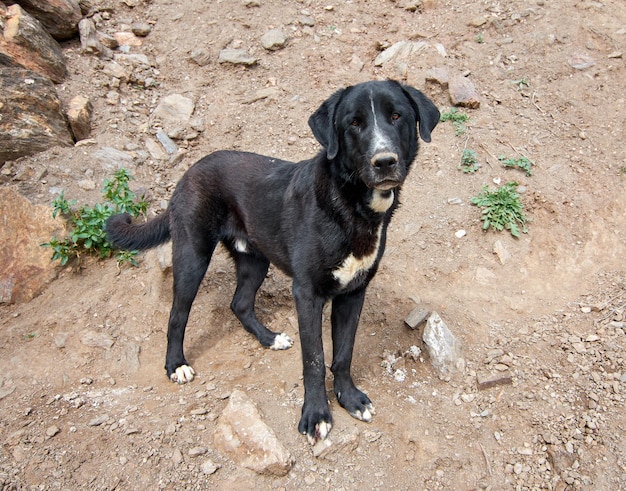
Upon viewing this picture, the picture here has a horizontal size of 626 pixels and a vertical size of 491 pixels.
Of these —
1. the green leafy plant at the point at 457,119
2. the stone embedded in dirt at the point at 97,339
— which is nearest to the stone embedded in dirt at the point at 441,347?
the stone embedded in dirt at the point at 97,339

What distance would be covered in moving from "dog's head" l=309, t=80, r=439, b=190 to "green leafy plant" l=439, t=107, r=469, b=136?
2.68 metres

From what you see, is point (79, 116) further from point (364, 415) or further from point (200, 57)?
point (364, 415)

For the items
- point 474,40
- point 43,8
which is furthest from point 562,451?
point 43,8

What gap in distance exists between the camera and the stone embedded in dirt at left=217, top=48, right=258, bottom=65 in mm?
6973

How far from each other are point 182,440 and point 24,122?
151 inches

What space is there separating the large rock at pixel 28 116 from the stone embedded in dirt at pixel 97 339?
218 cm

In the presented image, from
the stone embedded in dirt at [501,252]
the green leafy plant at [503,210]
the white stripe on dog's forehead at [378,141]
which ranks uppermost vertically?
the white stripe on dog's forehead at [378,141]

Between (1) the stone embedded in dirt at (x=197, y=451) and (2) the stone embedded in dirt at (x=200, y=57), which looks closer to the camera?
(1) the stone embedded in dirt at (x=197, y=451)

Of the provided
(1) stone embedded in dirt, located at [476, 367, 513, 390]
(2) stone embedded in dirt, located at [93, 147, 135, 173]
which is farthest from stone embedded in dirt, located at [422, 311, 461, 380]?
(2) stone embedded in dirt, located at [93, 147, 135, 173]

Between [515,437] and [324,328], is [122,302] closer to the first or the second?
[324,328]

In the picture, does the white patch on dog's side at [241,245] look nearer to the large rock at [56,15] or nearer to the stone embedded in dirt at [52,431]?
the stone embedded in dirt at [52,431]

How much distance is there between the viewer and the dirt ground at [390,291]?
3.27 m

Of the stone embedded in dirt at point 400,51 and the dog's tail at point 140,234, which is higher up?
the stone embedded in dirt at point 400,51

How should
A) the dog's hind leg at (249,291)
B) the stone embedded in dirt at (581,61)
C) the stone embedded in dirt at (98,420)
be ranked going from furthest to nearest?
the stone embedded in dirt at (581,61) → the dog's hind leg at (249,291) → the stone embedded in dirt at (98,420)
